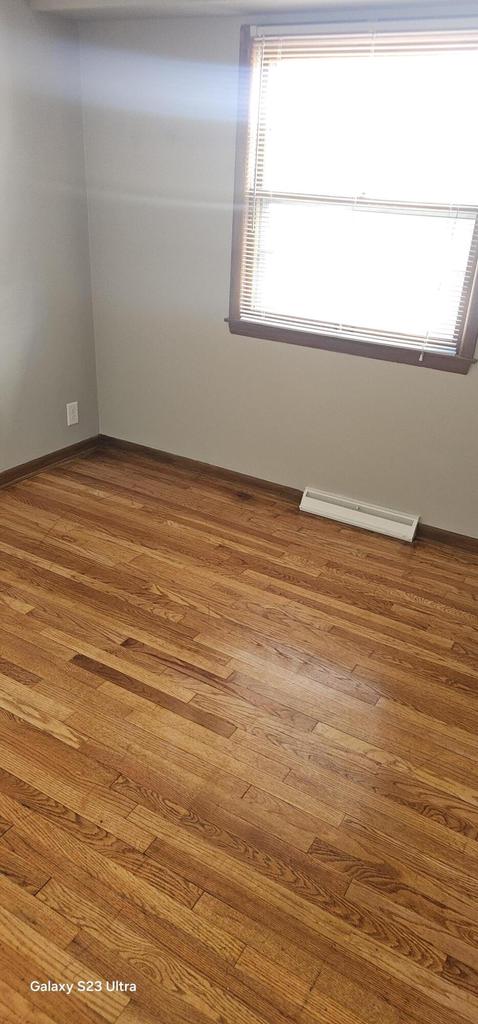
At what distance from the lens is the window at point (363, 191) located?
2.62 meters

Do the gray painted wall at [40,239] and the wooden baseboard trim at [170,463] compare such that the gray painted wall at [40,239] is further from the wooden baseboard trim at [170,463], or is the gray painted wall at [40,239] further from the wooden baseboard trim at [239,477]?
the wooden baseboard trim at [239,477]

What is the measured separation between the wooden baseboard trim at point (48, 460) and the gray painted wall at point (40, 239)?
0.11 ft

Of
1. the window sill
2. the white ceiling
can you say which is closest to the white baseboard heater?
the window sill

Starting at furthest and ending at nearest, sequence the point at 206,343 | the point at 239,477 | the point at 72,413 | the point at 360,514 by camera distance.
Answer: the point at 72,413
the point at 239,477
the point at 206,343
the point at 360,514

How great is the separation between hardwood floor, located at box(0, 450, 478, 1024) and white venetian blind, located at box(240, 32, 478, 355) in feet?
3.45

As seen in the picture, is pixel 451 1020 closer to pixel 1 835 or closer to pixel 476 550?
pixel 1 835

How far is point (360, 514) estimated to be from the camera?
3301 mm

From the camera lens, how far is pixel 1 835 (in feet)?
5.44

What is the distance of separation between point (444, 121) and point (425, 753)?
7.48ft

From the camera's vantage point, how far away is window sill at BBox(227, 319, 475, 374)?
288 cm

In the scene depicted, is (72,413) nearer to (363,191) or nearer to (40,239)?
(40,239)

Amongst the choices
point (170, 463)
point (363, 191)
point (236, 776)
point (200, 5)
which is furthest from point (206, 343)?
point (236, 776)

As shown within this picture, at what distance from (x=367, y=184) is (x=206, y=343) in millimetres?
1088

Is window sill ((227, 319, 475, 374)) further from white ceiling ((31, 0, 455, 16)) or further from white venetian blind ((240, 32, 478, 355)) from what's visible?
white ceiling ((31, 0, 455, 16))
